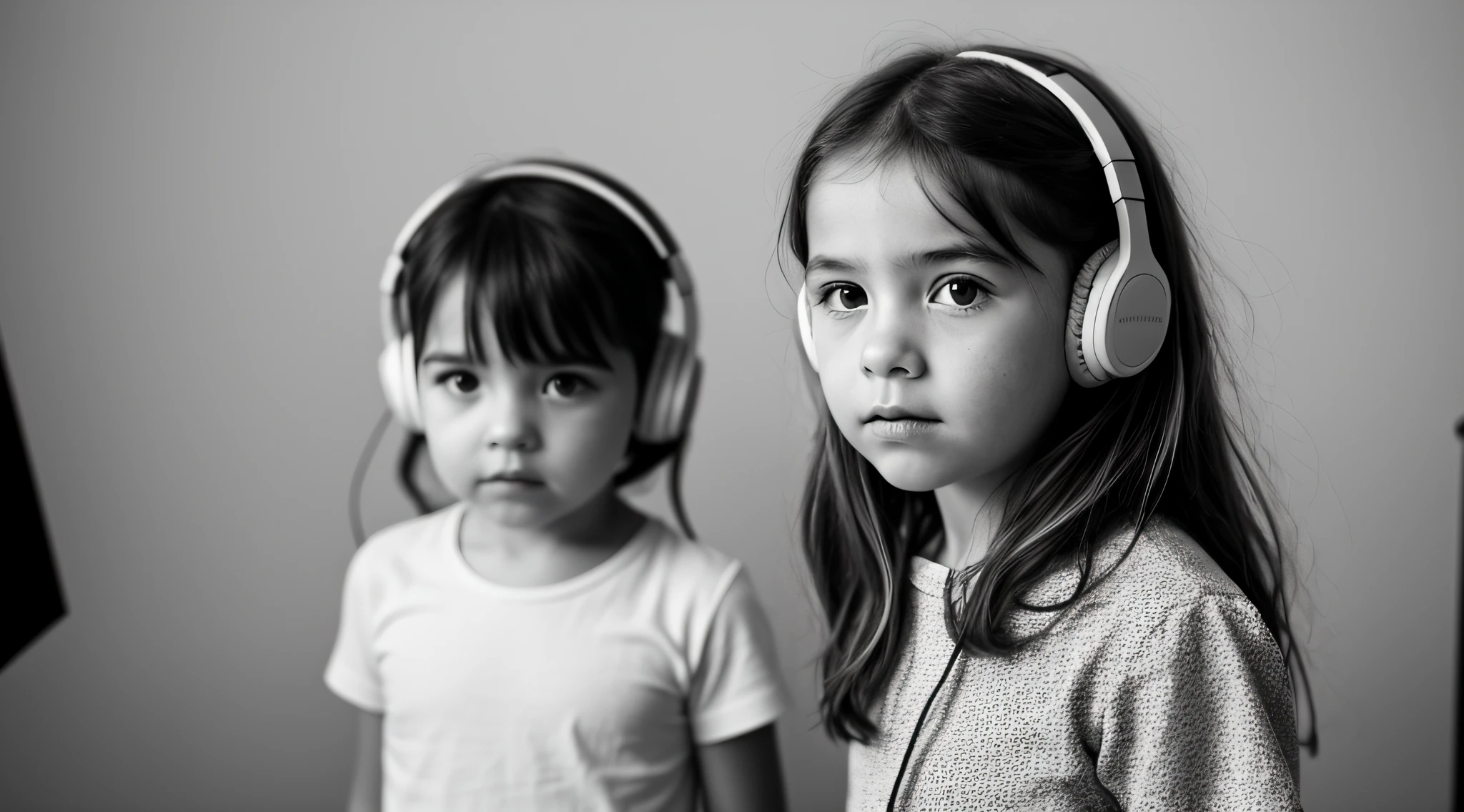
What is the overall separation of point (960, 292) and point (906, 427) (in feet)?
0.30

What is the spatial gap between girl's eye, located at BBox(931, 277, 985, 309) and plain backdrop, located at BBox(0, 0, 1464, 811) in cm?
78

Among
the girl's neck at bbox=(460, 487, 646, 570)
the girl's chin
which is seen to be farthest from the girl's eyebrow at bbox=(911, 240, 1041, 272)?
the girl's neck at bbox=(460, 487, 646, 570)

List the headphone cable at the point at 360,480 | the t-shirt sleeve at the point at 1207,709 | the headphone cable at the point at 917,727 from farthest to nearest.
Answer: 1. the headphone cable at the point at 360,480
2. the headphone cable at the point at 917,727
3. the t-shirt sleeve at the point at 1207,709

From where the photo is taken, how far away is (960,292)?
0.73m

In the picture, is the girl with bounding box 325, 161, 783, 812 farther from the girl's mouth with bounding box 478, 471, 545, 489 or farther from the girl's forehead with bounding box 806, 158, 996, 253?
the girl's forehead with bounding box 806, 158, 996, 253

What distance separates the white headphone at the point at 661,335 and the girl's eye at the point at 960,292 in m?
0.42

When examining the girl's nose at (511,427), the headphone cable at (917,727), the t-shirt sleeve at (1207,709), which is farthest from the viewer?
the girl's nose at (511,427)

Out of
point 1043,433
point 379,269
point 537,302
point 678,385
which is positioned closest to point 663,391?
point 678,385

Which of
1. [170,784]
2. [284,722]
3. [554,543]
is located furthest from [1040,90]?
[170,784]

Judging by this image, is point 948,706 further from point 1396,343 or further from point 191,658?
point 191,658

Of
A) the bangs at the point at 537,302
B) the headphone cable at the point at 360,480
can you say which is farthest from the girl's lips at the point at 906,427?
the headphone cable at the point at 360,480

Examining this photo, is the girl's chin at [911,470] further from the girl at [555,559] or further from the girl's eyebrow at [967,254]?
the girl at [555,559]

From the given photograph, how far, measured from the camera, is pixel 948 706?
84 centimetres

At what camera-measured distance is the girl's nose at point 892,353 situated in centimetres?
72
